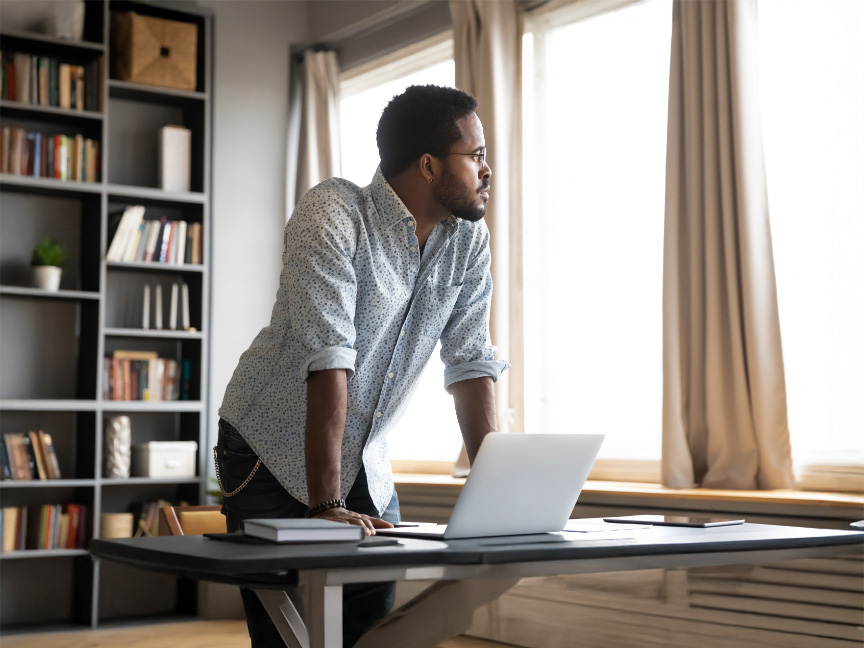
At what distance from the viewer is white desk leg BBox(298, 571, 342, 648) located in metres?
1.21

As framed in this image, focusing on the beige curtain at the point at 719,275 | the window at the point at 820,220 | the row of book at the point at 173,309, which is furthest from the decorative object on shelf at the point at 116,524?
the window at the point at 820,220

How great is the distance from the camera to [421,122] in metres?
1.73

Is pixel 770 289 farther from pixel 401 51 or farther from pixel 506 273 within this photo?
pixel 401 51

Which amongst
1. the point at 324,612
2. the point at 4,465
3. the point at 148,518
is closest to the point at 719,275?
the point at 324,612

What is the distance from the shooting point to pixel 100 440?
442cm

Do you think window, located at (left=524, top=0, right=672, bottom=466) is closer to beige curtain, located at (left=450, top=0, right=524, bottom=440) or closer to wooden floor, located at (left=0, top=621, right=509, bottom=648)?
beige curtain, located at (left=450, top=0, right=524, bottom=440)

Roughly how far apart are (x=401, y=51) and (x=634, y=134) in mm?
1449

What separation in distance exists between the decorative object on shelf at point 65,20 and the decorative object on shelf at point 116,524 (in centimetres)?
207

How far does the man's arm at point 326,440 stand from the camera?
1504mm

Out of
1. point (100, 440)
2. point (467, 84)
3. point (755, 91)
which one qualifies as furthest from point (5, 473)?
point (755, 91)

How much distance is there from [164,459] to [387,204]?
3.15 metres

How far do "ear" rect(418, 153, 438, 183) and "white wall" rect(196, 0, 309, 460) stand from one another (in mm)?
3279

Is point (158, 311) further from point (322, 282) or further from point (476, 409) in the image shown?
point (322, 282)

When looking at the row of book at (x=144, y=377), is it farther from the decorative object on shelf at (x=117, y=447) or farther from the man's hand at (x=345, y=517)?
the man's hand at (x=345, y=517)
